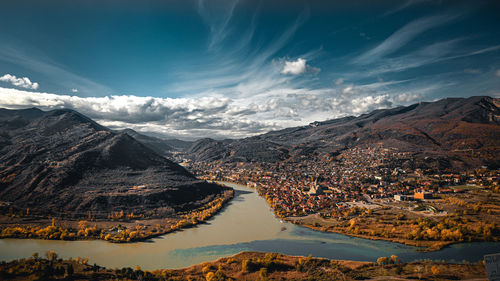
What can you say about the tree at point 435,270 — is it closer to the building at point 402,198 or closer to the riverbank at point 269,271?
the riverbank at point 269,271

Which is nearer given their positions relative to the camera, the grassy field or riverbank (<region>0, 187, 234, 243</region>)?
the grassy field

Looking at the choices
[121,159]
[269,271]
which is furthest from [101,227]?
[121,159]

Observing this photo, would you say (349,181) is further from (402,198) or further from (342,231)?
(342,231)

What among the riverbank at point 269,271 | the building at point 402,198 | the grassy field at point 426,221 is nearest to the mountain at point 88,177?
the riverbank at point 269,271

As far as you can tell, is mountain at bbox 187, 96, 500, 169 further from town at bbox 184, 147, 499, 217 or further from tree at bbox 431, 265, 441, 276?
tree at bbox 431, 265, 441, 276

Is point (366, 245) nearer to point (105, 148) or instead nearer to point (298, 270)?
point (298, 270)

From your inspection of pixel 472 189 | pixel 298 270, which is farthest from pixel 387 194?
pixel 298 270

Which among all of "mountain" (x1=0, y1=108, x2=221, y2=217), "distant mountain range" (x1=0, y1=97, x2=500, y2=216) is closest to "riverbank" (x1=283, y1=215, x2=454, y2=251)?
"mountain" (x1=0, y1=108, x2=221, y2=217)
